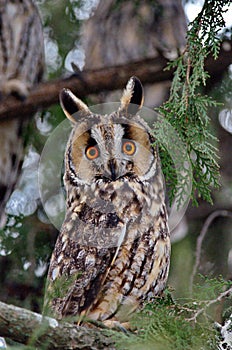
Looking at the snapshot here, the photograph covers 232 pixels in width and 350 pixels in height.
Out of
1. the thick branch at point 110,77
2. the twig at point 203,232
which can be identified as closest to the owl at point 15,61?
the thick branch at point 110,77

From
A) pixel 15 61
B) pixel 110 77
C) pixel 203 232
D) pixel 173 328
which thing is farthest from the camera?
pixel 15 61

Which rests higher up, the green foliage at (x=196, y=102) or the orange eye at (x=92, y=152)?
the green foliage at (x=196, y=102)

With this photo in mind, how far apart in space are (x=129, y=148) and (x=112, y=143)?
0.28 feet

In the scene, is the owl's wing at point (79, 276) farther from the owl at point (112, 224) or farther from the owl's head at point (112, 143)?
the owl's head at point (112, 143)

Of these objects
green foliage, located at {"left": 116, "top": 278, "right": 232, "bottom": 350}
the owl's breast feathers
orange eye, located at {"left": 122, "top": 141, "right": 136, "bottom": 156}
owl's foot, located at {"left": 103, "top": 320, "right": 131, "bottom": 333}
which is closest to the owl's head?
orange eye, located at {"left": 122, "top": 141, "right": 136, "bottom": 156}

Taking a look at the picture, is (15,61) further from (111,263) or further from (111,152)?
(111,263)

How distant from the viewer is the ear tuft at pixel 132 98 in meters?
2.15

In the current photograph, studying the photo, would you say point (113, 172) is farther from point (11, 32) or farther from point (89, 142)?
point (11, 32)

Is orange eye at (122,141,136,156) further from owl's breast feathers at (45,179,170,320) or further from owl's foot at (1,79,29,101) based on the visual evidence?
owl's foot at (1,79,29,101)

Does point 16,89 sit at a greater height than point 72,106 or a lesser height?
greater

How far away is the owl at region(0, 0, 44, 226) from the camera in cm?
344

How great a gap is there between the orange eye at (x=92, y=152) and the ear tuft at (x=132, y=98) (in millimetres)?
171

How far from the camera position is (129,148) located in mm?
2180

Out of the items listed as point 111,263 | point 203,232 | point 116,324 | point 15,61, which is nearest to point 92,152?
point 111,263
